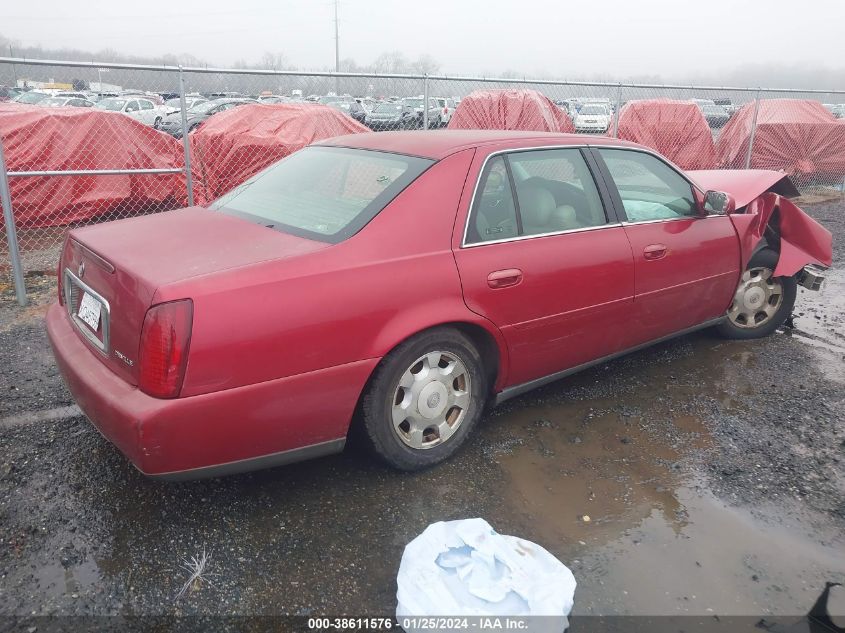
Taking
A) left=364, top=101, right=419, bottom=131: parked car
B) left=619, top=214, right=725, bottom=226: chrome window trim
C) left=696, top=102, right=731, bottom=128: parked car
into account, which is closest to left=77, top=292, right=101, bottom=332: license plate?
left=619, top=214, right=725, bottom=226: chrome window trim

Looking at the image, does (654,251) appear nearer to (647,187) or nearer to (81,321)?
(647,187)

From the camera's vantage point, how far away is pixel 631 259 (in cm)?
357

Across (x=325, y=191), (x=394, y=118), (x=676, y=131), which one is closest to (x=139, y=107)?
(x=394, y=118)

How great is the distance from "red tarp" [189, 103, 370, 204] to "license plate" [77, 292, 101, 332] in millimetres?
6442

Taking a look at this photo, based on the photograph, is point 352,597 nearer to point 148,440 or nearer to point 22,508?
point 148,440

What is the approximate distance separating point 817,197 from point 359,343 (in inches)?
494

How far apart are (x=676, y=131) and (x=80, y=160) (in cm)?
1004

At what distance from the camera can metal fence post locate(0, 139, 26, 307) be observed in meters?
4.98

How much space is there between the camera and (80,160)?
26.4ft

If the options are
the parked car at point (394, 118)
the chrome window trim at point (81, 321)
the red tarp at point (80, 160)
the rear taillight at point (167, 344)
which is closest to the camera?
the rear taillight at point (167, 344)

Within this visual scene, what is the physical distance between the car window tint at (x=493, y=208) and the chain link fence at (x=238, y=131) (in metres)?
3.12

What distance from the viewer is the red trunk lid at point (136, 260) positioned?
2.39 meters

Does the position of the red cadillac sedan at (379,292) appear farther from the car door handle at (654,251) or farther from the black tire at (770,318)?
the black tire at (770,318)

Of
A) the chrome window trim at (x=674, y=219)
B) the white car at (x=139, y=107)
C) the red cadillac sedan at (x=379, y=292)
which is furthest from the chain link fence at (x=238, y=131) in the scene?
the white car at (x=139, y=107)
